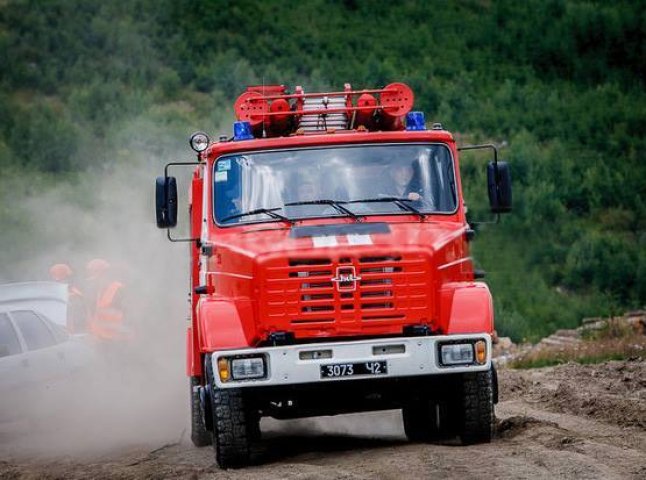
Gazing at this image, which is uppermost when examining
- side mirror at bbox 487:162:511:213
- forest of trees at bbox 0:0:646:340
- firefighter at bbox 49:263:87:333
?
forest of trees at bbox 0:0:646:340

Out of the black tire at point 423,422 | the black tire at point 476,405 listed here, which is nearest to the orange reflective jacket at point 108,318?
the black tire at point 423,422

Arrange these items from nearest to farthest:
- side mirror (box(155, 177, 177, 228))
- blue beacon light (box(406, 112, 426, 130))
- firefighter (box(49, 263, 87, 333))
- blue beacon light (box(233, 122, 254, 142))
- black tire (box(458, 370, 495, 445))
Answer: black tire (box(458, 370, 495, 445))
side mirror (box(155, 177, 177, 228))
blue beacon light (box(233, 122, 254, 142))
blue beacon light (box(406, 112, 426, 130))
firefighter (box(49, 263, 87, 333))

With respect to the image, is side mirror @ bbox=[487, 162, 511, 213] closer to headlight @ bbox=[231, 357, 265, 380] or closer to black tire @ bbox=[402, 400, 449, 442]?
black tire @ bbox=[402, 400, 449, 442]

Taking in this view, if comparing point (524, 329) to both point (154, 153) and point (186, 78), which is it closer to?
point (154, 153)

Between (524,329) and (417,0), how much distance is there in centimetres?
3355

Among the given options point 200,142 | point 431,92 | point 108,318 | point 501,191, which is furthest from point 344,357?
point 431,92

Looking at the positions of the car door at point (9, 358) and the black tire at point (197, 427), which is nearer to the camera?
the black tire at point (197, 427)

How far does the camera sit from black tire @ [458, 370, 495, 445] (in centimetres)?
1033

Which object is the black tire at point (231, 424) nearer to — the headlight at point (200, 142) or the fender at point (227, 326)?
the fender at point (227, 326)

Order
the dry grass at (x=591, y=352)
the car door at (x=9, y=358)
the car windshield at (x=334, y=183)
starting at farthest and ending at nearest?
the dry grass at (x=591, y=352)
the car door at (x=9, y=358)
the car windshield at (x=334, y=183)

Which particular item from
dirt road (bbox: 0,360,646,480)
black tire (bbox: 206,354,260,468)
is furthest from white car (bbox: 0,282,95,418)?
black tire (bbox: 206,354,260,468)

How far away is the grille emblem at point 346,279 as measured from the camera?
32.6 ft

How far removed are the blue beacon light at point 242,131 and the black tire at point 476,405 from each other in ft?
9.63

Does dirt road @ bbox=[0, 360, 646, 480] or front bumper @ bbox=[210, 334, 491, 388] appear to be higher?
front bumper @ bbox=[210, 334, 491, 388]
